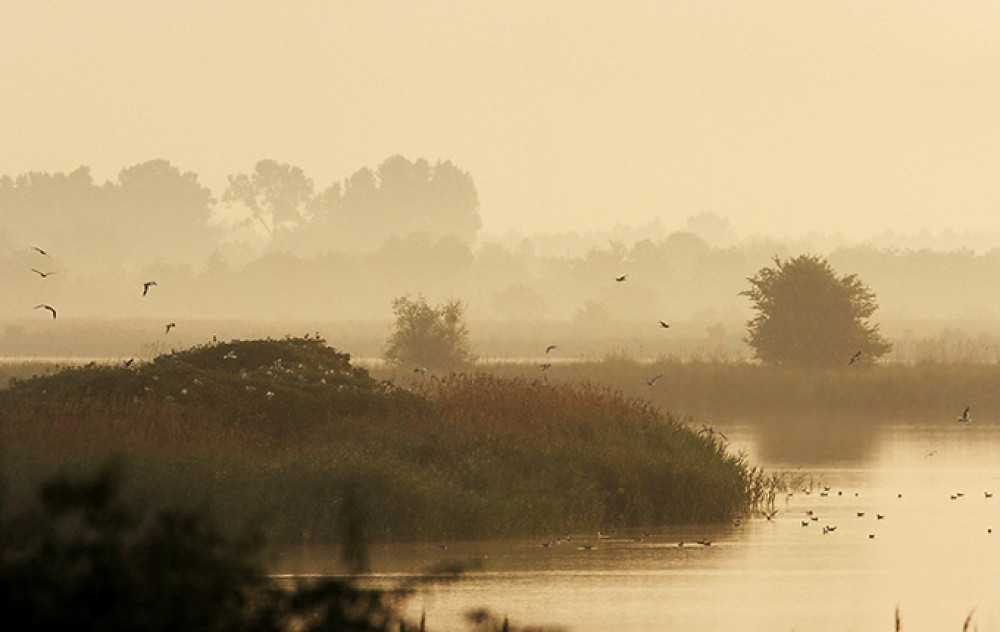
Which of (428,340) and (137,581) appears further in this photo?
(428,340)

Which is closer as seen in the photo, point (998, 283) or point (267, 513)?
point (267, 513)

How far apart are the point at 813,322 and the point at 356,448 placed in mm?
34135

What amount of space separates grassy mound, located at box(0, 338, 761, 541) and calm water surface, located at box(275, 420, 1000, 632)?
750 mm

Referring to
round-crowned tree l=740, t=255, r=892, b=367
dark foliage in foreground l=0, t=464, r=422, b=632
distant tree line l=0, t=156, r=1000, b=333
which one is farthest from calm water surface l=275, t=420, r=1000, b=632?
distant tree line l=0, t=156, r=1000, b=333

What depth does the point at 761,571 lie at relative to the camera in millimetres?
21812

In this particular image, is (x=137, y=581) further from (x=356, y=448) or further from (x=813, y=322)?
(x=813, y=322)

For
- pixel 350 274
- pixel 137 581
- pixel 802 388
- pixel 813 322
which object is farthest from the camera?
pixel 350 274

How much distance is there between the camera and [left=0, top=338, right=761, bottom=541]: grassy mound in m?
24.0

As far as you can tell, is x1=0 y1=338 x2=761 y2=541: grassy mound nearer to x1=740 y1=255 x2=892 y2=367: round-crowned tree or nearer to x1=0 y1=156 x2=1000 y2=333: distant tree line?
x1=740 y1=255 x2=892 y2=367: round-crowned tree

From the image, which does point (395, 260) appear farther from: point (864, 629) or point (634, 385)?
point (864, 629)

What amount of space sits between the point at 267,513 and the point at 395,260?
501 feet

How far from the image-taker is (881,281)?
7151 inches

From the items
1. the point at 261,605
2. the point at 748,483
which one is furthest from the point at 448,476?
the point at 261,605

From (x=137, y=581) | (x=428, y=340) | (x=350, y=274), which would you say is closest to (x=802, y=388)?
(x=428, y=340)
